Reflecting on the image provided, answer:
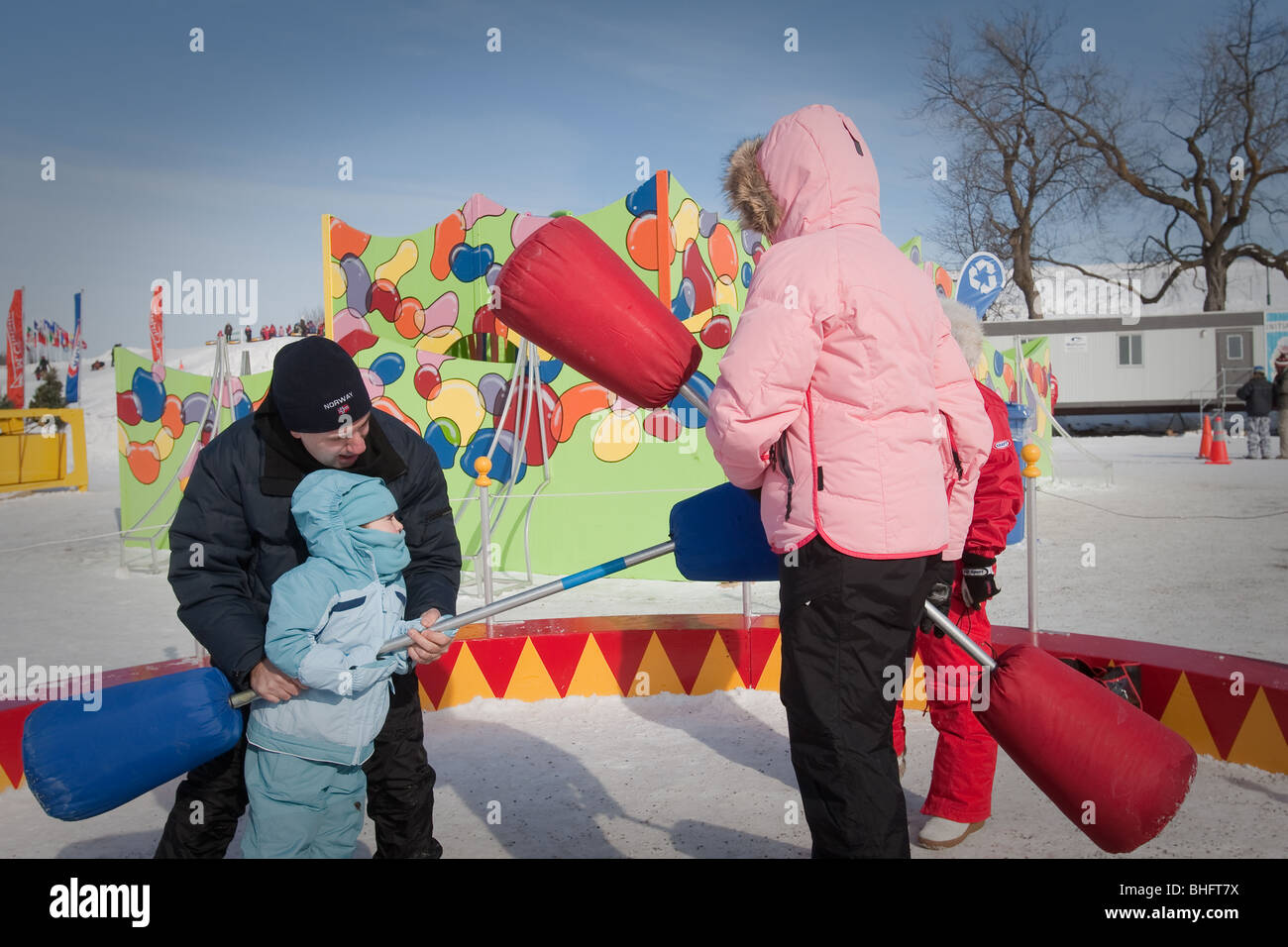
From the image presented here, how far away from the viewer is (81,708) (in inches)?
78.0

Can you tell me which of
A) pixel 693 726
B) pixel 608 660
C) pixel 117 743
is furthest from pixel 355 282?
pixel 117 743

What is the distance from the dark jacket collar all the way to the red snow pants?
1509mm

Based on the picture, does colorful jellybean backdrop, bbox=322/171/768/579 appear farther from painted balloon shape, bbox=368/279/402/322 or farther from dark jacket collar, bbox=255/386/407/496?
dark jacket collar, bbox=255/386/407/496

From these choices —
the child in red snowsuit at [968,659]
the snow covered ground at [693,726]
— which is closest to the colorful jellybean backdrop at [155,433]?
the snow covered ground at [693,726]

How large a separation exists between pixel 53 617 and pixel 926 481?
5.92 m

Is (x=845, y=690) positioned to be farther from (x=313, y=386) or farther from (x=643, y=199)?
(x=643, y=199)

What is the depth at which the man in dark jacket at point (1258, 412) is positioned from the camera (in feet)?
44.7

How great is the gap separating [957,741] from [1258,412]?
45.2ft

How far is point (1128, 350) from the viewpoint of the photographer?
21812 mm

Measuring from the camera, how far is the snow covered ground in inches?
106

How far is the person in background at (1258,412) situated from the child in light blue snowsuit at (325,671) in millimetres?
14571

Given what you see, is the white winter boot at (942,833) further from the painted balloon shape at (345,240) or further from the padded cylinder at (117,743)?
the painted balloon shape at (345,240)
